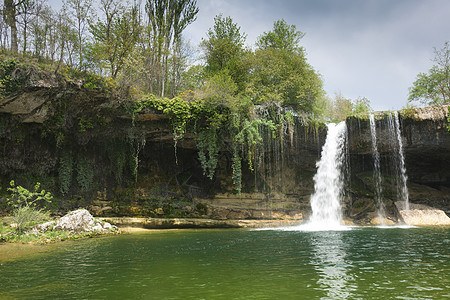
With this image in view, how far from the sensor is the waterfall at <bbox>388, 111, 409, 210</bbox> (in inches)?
759

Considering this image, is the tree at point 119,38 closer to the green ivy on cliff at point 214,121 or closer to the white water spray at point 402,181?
the green ivy on cliff at point 214,121

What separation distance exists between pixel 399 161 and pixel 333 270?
18.8 m

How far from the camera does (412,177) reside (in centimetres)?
2214

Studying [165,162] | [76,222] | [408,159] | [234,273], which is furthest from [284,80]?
[234,273]

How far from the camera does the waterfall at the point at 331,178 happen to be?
67.8 ft

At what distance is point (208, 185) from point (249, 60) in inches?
381

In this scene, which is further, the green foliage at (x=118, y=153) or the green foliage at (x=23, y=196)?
the green foliage at (x=118, y=153)

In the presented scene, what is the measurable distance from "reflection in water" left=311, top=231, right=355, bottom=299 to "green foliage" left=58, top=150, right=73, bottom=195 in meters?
15.4

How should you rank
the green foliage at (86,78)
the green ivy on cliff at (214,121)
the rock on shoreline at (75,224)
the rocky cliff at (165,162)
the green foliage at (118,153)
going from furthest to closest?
the green foliage at (118,153) < the green ivy on cliff at (214,121) < the rocky cliff at (165,162) < the green foliage at (86,78) < the rock on shoreline at (75,224)

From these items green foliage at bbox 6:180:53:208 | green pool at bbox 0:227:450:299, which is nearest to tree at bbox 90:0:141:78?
green foliage at bbox 6:180:53:208

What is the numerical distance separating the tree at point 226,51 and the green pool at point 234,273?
1649 centimetres

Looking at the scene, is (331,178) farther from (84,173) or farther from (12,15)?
(12,15)

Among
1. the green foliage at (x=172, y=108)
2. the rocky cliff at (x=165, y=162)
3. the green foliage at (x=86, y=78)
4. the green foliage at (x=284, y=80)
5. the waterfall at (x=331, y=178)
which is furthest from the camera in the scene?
the green foliage at (x=284, y=80)

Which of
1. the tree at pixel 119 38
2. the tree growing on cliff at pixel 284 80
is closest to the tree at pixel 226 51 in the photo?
the tree growing on cliff at pixel 284 80
